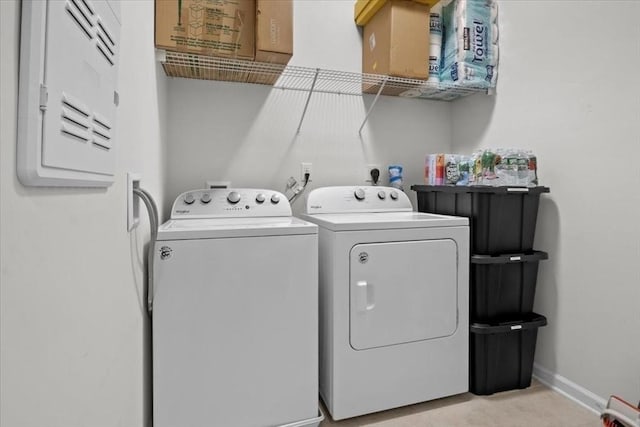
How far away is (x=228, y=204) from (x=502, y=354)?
5.37 ft

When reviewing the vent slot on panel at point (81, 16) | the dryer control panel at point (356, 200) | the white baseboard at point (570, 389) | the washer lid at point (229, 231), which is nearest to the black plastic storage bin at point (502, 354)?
the white baseboard at point (570, 389)

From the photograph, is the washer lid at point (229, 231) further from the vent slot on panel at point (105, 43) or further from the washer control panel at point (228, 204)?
the vent slot on panel at point (105, 43)

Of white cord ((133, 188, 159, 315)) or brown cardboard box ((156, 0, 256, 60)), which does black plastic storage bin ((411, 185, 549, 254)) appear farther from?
white cord ((133, 188, 159, 315))

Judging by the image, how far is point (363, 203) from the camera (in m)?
2.16

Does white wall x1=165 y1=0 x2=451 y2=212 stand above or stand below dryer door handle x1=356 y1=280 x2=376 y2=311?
above

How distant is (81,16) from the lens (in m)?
0.56

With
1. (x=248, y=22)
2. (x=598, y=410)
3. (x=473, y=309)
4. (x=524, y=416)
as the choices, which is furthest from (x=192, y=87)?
(x=598, y=410)

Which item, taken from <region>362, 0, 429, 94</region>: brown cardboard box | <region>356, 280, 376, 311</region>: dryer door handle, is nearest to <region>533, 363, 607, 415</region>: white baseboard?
<region>356, 280, 376, 311</region>: dryer door handle

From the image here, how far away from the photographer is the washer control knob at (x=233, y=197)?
188 centimetres

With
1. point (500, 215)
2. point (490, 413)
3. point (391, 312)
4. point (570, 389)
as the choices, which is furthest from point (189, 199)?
point (570, 389)

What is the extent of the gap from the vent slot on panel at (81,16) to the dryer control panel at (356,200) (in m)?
1.52

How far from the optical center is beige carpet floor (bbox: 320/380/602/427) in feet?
5.17

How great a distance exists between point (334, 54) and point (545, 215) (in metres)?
1.58

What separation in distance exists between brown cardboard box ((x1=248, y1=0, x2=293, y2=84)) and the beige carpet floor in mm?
1776
